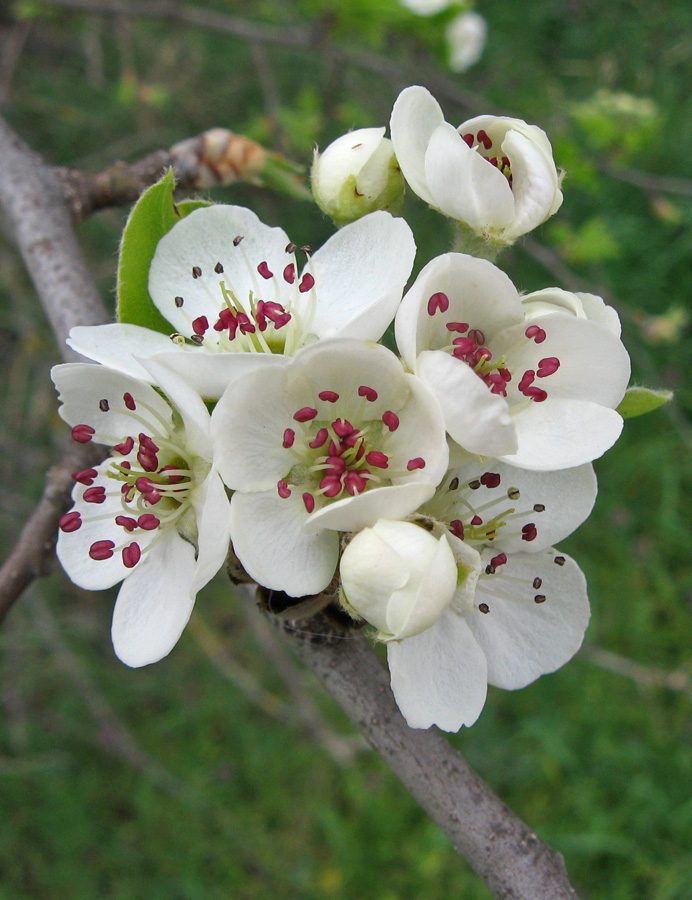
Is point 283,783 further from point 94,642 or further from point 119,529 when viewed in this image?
point 119,529

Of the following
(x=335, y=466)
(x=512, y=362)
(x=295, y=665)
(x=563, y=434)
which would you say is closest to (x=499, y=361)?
(x=512, y=362)

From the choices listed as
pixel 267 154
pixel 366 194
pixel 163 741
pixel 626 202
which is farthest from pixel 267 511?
pixel 626 202

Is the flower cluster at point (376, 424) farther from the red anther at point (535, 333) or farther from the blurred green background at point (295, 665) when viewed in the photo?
the blurred green background at point (295, 665)

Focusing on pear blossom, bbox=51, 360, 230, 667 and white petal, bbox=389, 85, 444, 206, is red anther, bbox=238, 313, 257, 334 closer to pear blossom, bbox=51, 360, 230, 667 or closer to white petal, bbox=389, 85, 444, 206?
pear blossom, bbox=51, 360, 230, 667

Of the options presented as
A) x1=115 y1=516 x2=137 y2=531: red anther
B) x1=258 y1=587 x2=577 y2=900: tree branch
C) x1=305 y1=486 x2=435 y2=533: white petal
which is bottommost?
x1=258 y1=587 x2=577 y2=900: tree branch

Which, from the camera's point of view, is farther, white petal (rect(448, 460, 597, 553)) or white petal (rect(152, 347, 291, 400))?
white petal (rect(448, 460, 597, 553))

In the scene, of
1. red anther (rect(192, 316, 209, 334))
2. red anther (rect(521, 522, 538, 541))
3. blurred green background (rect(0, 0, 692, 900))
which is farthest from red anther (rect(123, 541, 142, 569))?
blurred green background (rect(0, 0, 692, 900))
